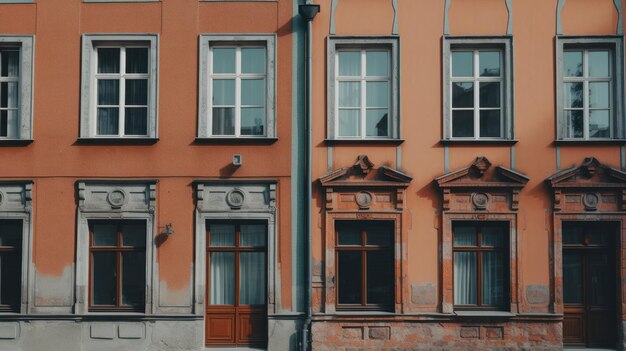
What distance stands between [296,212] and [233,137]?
1892 mm

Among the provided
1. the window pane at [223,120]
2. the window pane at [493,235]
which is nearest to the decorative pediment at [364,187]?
the window pane at [493,235]

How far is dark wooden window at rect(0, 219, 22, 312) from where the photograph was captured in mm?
14516

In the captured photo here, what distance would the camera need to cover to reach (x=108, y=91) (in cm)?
1477

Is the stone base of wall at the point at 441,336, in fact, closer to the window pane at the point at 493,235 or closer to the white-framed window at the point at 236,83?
the window pane at the point at 493,235

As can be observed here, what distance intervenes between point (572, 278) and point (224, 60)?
26.5 feet

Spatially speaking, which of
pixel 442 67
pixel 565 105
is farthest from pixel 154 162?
pixel 565 105

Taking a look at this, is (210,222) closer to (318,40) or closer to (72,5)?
(318,40)

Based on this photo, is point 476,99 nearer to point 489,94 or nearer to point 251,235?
point 489,94

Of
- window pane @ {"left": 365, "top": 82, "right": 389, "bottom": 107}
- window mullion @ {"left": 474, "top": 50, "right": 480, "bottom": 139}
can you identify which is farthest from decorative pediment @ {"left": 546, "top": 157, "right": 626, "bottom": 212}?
window pane @ {"left": 365, "top": 82, "right": 389, "bottom": 107}

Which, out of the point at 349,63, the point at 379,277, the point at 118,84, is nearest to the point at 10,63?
the point at 118,84

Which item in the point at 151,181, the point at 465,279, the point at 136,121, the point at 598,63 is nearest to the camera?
the point at 151,181

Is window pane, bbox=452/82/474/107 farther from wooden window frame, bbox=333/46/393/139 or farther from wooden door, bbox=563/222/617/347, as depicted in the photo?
wooden door, bbox=563/222/617/347

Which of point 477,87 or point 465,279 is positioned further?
point 477,87

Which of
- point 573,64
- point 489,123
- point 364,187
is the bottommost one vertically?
point 364,187
